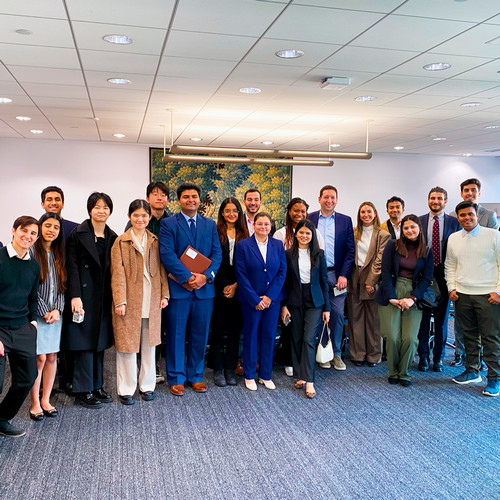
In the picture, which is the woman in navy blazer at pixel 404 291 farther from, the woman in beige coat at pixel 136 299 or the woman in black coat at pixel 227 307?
the woman in beige coat at pixel 136 299

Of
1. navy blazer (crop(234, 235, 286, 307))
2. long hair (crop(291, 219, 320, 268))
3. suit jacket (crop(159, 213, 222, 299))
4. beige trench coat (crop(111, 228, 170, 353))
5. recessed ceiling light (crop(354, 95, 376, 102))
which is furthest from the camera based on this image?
recessed ceiling light (crop(354, 95, 376, 102))

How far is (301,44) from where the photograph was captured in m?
3.89

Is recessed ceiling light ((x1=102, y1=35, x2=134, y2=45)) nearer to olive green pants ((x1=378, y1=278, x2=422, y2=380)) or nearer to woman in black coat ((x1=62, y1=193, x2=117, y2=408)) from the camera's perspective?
woman in black coat ((x1=62, y1=193, x2=117, y2=408))

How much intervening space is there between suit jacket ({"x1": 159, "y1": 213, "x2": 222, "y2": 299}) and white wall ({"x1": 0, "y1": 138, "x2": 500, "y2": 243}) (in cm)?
596

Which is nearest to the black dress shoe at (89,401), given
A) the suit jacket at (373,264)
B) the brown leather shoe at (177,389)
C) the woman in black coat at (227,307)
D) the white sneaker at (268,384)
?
the brown leather shoe at (177,389)

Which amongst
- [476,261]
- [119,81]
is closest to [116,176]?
[119,81]


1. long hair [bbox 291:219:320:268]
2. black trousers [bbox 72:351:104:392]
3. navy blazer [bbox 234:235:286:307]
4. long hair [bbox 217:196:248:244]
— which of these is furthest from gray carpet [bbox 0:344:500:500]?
long hair [bbox 217:196:248:244]

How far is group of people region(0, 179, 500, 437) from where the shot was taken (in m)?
3.67

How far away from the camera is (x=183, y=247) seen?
414 centimetres

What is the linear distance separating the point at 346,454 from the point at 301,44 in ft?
9.92

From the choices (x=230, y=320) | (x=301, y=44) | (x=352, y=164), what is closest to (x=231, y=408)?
(x=230, y=320)

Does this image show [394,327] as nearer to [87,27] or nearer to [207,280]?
[207,280]

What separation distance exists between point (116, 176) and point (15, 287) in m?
6.99

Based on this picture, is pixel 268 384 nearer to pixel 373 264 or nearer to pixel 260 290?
pixel 260 290
